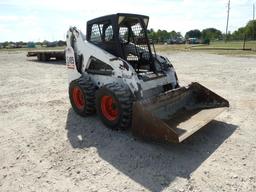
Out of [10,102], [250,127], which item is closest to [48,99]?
[10,102]

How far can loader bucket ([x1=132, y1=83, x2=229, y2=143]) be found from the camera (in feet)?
15.4

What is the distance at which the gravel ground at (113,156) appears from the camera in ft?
12.9

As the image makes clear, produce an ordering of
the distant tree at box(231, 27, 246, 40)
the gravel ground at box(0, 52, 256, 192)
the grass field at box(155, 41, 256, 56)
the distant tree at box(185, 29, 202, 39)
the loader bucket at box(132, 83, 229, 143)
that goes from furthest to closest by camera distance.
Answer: the distant tree at box(185, 29, 202, 39), the distant tree at box(231, 27, 246, 40), the grass field at box(155, 41, 256, 56), the loader bucket at box(132, 83, 229, 143), the gravel ground at box(0, 52, 256, 192)

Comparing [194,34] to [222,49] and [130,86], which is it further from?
[130,86]

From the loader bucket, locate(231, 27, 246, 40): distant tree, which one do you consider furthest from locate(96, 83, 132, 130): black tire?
locate(231, 27, 246, 40): distant tree

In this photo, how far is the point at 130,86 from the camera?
559 centimetres

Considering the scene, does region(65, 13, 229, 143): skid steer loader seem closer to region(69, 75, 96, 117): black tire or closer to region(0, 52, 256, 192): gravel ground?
region(69, 75, 96, 117): black tire

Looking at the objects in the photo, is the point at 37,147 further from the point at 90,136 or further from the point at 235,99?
the point at 235,99

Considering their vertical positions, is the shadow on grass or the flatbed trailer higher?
the flatbed trailer

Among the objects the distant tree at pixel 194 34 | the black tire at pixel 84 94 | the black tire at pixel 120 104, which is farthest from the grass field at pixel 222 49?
the distant tree at pixel 194 34

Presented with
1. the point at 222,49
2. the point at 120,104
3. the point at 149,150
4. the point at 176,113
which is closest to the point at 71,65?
the point at 120,104

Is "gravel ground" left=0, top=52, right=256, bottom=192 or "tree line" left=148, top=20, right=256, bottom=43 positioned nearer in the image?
"gravel ground" left=0, top=52, right=256, bottom=192

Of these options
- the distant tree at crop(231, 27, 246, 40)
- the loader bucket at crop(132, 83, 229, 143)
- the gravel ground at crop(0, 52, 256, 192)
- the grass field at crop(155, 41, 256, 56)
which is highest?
the distant tree at crop(231, 27, 246, 40)

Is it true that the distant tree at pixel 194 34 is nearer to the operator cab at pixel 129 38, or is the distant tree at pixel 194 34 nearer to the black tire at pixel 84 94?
the operator cab at pixel 129 38
